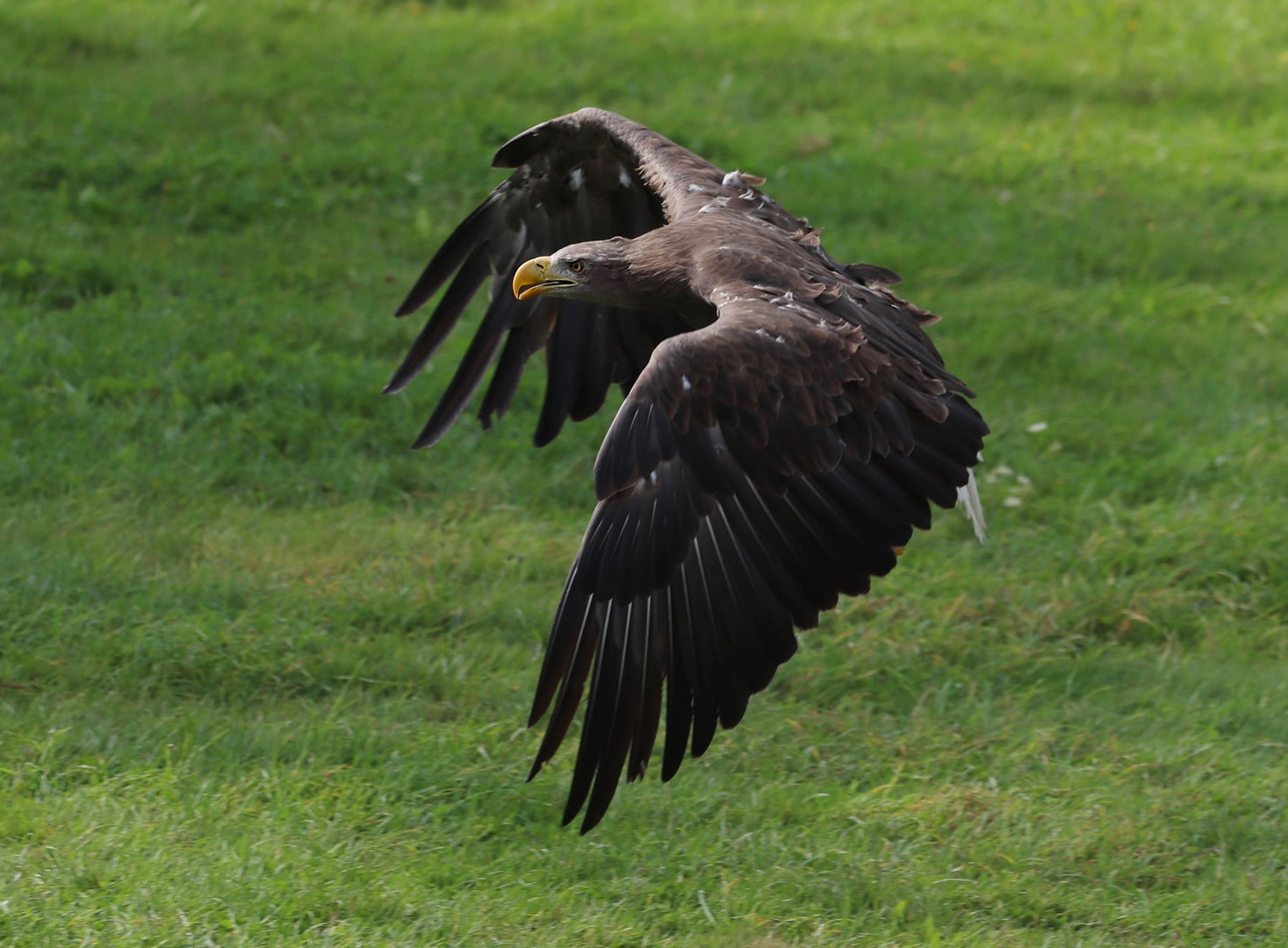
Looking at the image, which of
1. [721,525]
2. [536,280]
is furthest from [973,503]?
[536,280]

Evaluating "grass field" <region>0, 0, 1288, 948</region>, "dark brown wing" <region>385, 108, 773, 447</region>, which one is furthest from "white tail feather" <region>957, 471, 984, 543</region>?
"dark brown wing" <region>385, 108, 773, 447</region>

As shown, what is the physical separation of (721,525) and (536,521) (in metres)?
2.45

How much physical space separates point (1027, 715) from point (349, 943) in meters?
2.63

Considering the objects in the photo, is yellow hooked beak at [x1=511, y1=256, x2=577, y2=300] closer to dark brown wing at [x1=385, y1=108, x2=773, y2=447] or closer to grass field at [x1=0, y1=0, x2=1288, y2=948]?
dark brown wing at [x1=385, y1=108, x2=773, y2=447]

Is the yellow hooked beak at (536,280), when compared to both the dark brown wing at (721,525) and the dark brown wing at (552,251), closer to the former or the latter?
the dark brown wing at (552,251)

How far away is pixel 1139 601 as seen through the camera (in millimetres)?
6125

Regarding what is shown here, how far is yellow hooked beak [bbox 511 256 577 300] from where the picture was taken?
5.26 metres

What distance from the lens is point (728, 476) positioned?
4.19 meters

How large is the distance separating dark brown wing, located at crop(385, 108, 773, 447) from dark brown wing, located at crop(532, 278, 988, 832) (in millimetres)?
1517

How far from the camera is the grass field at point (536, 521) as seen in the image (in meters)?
4.49

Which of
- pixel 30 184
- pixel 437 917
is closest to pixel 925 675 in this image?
pixel 437 917

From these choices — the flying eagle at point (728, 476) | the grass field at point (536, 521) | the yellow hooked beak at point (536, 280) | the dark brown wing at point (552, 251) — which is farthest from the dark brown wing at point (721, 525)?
the dark brown wing at point (552, 251)

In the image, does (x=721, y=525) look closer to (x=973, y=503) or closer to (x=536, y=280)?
(x=536, y=280)

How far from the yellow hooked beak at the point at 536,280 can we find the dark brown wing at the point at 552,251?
66 centimetres
